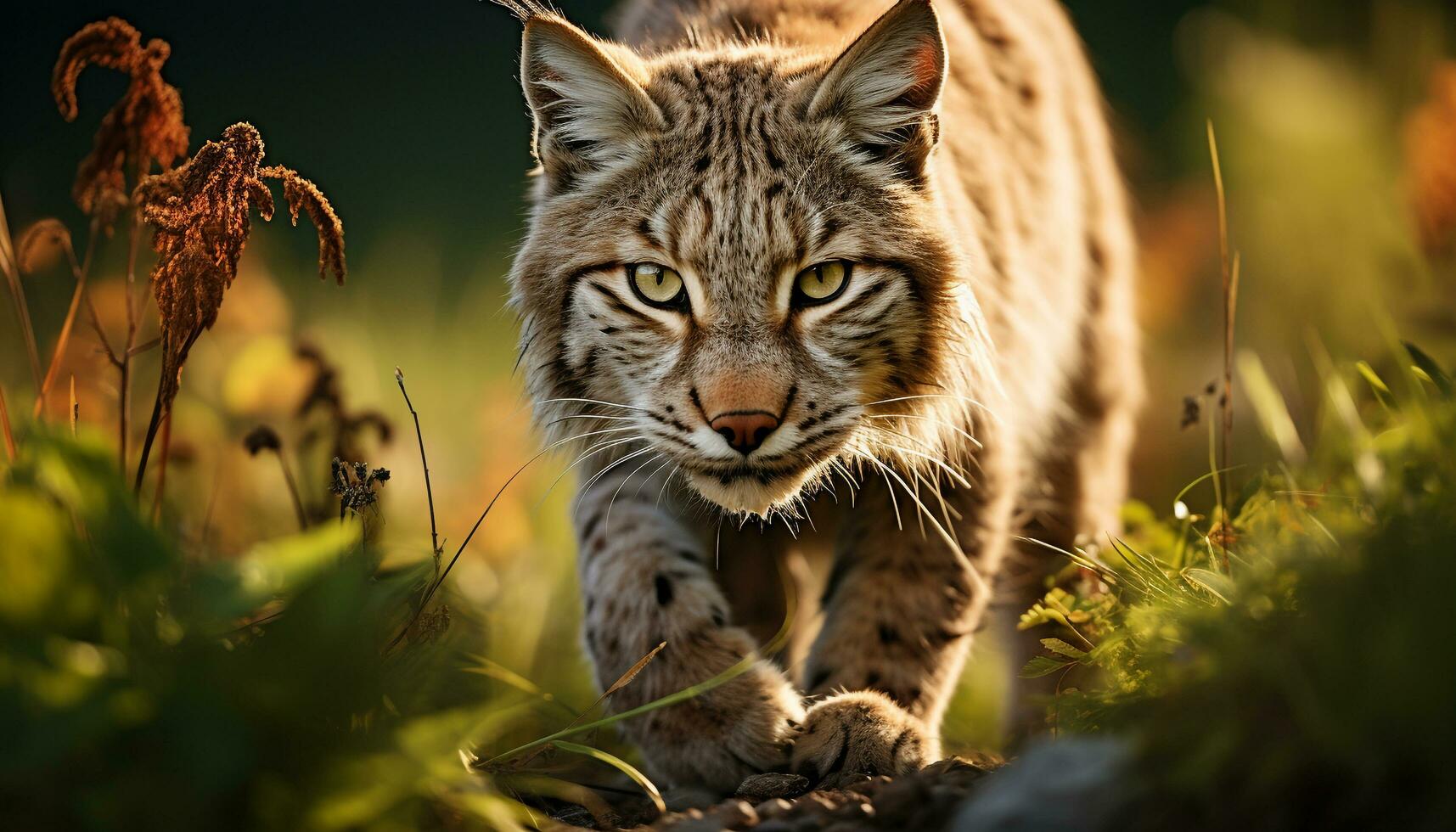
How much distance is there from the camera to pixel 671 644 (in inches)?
95.3

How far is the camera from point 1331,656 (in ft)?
4.27

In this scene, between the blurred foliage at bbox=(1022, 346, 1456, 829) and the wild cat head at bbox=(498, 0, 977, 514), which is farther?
the wild cat head at bbox=(498, 0, 977, 514)

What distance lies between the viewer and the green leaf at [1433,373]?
1.85 metres

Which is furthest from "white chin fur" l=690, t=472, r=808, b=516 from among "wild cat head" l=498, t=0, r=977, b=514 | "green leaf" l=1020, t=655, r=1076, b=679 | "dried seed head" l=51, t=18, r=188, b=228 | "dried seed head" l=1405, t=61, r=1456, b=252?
"dried seed head" l=1405, t=61, r=1456, b=252

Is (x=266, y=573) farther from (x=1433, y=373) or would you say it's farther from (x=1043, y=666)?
(x=1433, y=373)

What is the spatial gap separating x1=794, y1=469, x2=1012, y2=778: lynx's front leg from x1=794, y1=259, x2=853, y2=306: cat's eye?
1.58ft

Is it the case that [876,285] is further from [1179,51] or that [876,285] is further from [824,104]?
[1179,51]

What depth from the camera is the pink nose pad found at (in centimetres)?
216

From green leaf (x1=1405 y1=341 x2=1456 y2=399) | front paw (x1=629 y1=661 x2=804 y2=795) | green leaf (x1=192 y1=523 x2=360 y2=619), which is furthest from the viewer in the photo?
front paw (x1=629 y1=661 x2=804 y2=795)

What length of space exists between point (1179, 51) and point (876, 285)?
394cm

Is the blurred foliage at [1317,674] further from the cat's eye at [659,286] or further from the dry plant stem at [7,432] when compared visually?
the dry plant stem at [7,432]

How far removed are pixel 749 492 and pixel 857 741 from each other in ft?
1.71

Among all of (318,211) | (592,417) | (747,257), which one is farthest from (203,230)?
(747,257)

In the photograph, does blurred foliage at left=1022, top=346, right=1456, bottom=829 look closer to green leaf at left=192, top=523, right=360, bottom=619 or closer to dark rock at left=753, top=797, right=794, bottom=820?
dark rock at left=753, top=797, right=794, bottom=820
